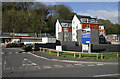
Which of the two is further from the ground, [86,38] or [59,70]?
[86,38]

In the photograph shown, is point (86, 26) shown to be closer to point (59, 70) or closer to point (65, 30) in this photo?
point (65, 30)

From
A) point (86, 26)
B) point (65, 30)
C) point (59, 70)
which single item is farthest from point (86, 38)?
point (65, 30)

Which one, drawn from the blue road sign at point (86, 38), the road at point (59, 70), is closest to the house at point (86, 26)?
the blue road sign at point (86, 38)

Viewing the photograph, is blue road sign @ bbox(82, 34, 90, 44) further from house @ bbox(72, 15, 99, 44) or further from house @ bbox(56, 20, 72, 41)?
house @ bbox(56, 20, 72, 41)

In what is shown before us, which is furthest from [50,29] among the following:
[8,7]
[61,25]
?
[8,7]

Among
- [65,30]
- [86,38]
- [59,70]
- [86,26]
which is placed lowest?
[59,70]

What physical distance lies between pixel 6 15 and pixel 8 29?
7796 mm

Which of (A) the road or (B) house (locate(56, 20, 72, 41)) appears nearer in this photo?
(A) the road

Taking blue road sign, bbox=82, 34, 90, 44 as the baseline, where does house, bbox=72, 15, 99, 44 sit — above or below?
above

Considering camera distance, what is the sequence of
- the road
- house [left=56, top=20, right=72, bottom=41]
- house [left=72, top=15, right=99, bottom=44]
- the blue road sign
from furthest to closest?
house [left=56, top=20, right=72, bottom=41] < house [left=72, top=15, right=99, bottom=44] < the blue road sign < the road

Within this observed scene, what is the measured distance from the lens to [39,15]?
253 feet

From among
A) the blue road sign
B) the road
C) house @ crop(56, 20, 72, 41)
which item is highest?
house @ crop(56, 20, 72, 41)

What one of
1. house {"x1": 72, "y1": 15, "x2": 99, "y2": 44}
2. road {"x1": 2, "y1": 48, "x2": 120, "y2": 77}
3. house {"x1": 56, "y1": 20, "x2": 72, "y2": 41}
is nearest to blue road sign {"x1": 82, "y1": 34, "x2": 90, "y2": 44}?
road {"x1": 2, "y1": 48, "x2": 120, "y2": 77}

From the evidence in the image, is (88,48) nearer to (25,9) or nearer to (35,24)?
(35,24)
